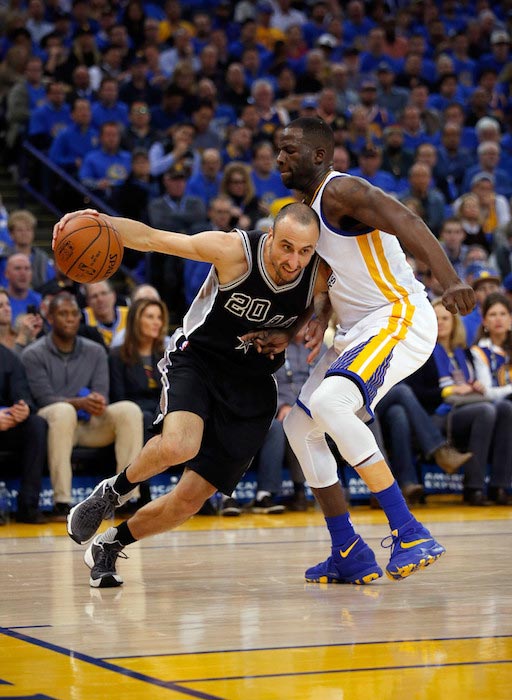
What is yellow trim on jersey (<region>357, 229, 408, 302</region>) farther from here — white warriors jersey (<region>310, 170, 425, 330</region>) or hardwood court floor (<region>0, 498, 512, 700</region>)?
hardwood court floor (<region>0, 498, 512, 700</region>)

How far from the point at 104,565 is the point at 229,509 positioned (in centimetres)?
352

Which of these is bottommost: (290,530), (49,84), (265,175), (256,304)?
(290,530)

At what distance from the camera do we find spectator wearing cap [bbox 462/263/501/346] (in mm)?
10617

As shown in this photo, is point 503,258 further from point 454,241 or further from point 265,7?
point 265,7

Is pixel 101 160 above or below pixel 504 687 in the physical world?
above

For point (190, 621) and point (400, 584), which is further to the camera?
point (400, 584)

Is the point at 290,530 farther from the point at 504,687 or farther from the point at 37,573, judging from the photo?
the point at 504,687

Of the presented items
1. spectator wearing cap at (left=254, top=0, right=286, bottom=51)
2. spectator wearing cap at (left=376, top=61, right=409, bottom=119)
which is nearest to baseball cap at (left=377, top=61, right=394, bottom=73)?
spectator wearing cap at (left=376, top=61, right=409, bottom=119)

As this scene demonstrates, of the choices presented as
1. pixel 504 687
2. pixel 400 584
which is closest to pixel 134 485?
pixel 400 584

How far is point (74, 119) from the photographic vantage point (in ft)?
42.0

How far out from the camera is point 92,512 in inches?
214

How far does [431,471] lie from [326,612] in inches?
212

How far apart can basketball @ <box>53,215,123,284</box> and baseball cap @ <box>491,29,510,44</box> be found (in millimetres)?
14730

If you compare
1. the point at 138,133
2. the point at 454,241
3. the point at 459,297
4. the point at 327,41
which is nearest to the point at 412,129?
the point at 327,41
